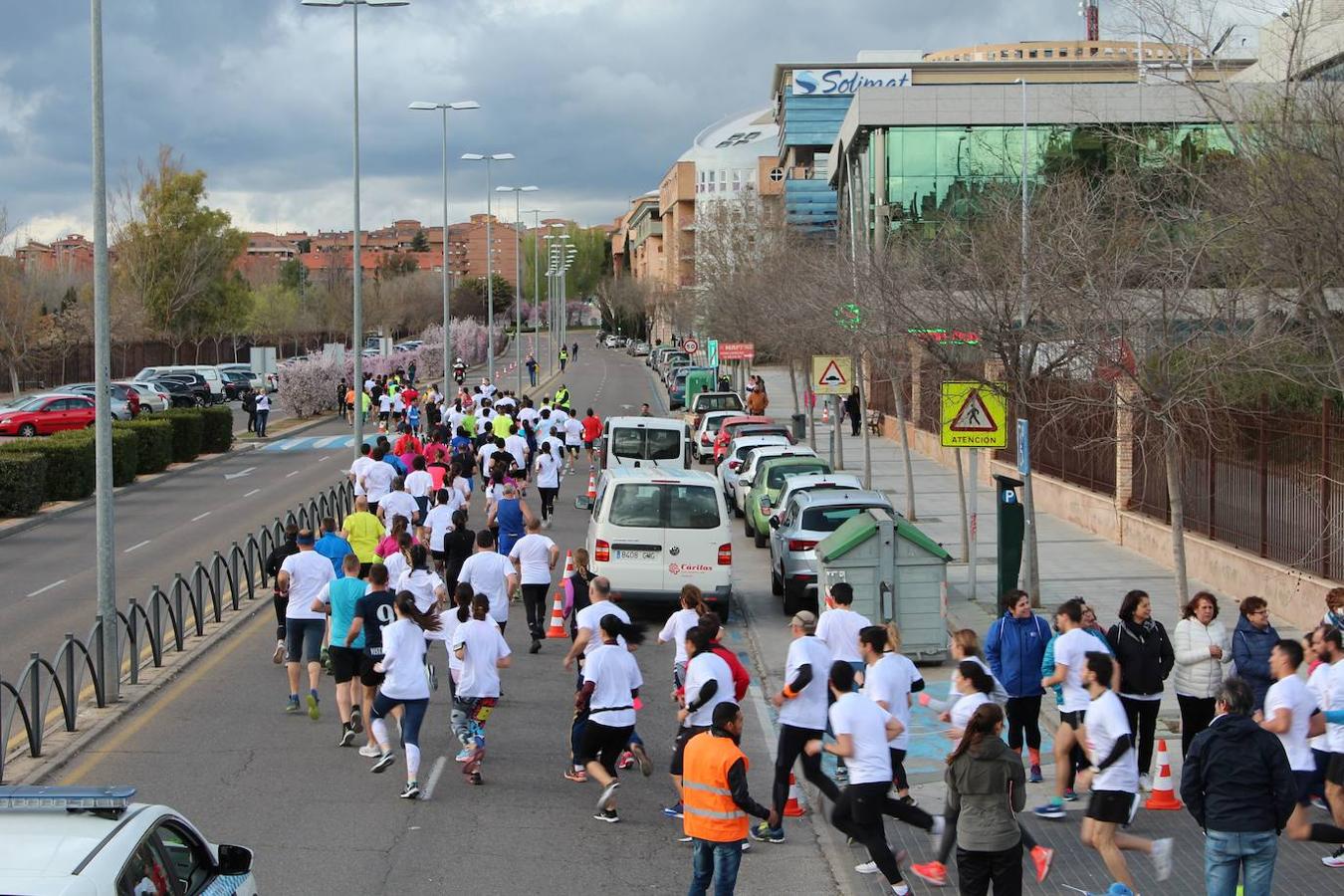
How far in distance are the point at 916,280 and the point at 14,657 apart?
639 inches

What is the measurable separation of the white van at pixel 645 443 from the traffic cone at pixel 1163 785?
17324 mm

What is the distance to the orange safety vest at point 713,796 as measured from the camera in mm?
8023

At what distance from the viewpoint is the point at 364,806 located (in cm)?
1084

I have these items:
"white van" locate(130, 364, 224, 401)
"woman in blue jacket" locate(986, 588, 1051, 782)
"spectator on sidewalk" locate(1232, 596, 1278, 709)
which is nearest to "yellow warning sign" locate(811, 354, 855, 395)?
"woman in blue jacket" locate(986, 588, 1051, 782)

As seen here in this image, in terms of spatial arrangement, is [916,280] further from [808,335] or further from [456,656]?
[456,656]

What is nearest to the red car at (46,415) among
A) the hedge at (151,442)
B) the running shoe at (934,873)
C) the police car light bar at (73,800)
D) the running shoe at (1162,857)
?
the hedge at (151,442)

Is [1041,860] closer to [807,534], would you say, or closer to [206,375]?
[807,534]

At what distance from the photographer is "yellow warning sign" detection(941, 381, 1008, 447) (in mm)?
19188

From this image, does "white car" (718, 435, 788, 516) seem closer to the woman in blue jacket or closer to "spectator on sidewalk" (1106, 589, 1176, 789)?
the woman in blue jacket

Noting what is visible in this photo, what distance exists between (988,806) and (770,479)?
17.7m

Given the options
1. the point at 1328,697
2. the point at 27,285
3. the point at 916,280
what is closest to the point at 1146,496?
the point at 916,280

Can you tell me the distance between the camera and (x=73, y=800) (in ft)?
18.7

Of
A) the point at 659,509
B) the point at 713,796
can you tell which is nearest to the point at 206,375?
the point at 659,509

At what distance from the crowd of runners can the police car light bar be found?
3.28 metres
